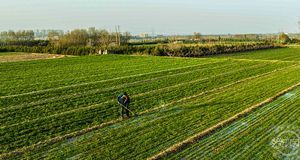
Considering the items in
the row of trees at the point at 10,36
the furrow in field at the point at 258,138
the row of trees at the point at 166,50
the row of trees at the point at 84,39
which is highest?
the row of trees at the point at 10,36

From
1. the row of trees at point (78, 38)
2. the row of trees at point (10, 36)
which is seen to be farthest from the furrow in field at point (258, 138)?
the row of trees at point (10, 36)

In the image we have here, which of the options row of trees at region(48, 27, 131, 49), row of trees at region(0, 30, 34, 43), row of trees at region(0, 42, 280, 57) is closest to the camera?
row of trees at region(0, 42, 280, 57)

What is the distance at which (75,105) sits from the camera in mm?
9594

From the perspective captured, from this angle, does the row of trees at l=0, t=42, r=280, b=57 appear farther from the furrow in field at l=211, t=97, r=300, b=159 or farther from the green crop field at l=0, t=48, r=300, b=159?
the furrow in field at l=211, t=97, r=300, b=159

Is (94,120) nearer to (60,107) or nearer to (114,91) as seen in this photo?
(60,107)

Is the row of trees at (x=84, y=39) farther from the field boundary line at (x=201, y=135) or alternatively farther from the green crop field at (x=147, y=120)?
the field boundary line at (x=201, y=135)

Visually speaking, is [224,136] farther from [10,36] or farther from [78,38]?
[10,36]

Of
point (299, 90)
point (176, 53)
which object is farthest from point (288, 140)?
point (176, 53)

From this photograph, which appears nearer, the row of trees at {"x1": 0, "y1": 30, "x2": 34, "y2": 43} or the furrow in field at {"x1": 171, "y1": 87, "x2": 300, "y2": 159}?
the furrow in field at {"x1": 171, "y1": 87, "x2": 300, "y2": 159}

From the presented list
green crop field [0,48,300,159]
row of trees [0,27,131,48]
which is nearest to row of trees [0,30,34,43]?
row of trees [0,27,131,48]

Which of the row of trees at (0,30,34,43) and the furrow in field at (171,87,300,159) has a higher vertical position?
the row of trees at (0,30,34,43)

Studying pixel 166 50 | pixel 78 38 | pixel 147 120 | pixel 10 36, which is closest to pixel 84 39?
pixel 78 38

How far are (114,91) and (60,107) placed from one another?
3214mm

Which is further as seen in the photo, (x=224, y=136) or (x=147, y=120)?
(x=147, y=120)
